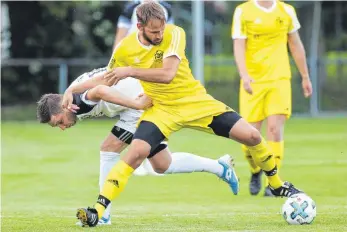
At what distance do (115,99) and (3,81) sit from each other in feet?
61.8

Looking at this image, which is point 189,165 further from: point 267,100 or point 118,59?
point 267,100

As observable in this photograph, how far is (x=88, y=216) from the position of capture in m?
8.34

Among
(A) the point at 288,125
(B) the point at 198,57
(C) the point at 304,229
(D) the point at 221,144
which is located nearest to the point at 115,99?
(C) the point at 304,229

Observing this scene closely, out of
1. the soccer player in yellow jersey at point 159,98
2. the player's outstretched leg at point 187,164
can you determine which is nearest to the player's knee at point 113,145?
the player's outstretched leg at point 187,164

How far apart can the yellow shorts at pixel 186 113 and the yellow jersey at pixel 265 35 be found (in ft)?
8.18

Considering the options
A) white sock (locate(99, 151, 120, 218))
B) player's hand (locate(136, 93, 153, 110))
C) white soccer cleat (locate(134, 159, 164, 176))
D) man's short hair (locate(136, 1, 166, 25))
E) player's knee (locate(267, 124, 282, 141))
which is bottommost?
white soccer cleat (locate(134, 159, 164, 176))

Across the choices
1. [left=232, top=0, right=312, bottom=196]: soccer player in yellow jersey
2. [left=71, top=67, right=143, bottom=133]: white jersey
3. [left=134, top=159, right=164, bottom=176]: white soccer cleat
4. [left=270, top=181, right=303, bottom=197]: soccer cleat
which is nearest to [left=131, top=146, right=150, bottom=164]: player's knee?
[left=71, top=67, right=143, bottom=133]: white jersey

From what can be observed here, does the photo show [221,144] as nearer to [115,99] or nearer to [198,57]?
[198,57]

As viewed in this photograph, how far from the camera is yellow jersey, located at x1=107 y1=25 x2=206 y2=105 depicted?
28.7 ft

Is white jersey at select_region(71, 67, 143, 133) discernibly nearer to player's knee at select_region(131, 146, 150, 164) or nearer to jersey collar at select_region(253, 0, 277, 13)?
player's knee at select_region(131, 146, 150, 164)

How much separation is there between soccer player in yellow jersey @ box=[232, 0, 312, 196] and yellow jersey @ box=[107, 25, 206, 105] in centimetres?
238

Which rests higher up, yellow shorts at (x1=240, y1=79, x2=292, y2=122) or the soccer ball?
yellow shorts at (x1=240, y1=79, x2=292, y2=122)

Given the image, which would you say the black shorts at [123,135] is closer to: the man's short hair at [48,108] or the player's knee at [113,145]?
the player's knee at [113,145]

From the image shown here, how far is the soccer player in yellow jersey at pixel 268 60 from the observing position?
11344 millimetres
